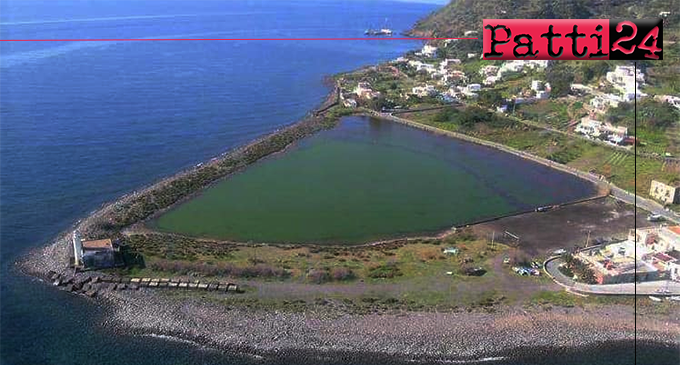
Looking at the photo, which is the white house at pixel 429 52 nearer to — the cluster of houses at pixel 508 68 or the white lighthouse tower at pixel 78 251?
the cluster of houses at pixel 508 68

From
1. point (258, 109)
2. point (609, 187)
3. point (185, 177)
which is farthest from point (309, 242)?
point (258, 109)

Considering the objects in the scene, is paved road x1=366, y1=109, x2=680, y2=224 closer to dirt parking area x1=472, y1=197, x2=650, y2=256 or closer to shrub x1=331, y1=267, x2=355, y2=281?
dirt parking area x1=472, y1=197, x2=650, y2=256

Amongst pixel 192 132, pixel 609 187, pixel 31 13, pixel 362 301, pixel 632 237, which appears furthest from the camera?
pixel 31 13

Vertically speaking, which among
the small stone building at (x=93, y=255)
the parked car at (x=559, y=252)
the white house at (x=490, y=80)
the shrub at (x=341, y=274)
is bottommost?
the parked car at (x=559, y=252)

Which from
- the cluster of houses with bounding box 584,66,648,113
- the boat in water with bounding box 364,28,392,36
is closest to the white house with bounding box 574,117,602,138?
the cluster of houses with bounding box 584,66,648,113

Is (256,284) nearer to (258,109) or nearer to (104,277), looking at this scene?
(104,277)

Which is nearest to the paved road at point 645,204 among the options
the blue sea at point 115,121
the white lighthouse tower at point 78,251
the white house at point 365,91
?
the blue sea at point 115,121

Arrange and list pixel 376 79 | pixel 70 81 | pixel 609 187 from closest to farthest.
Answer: pixel 609 187
pixel 70 81
pixel 376 79
